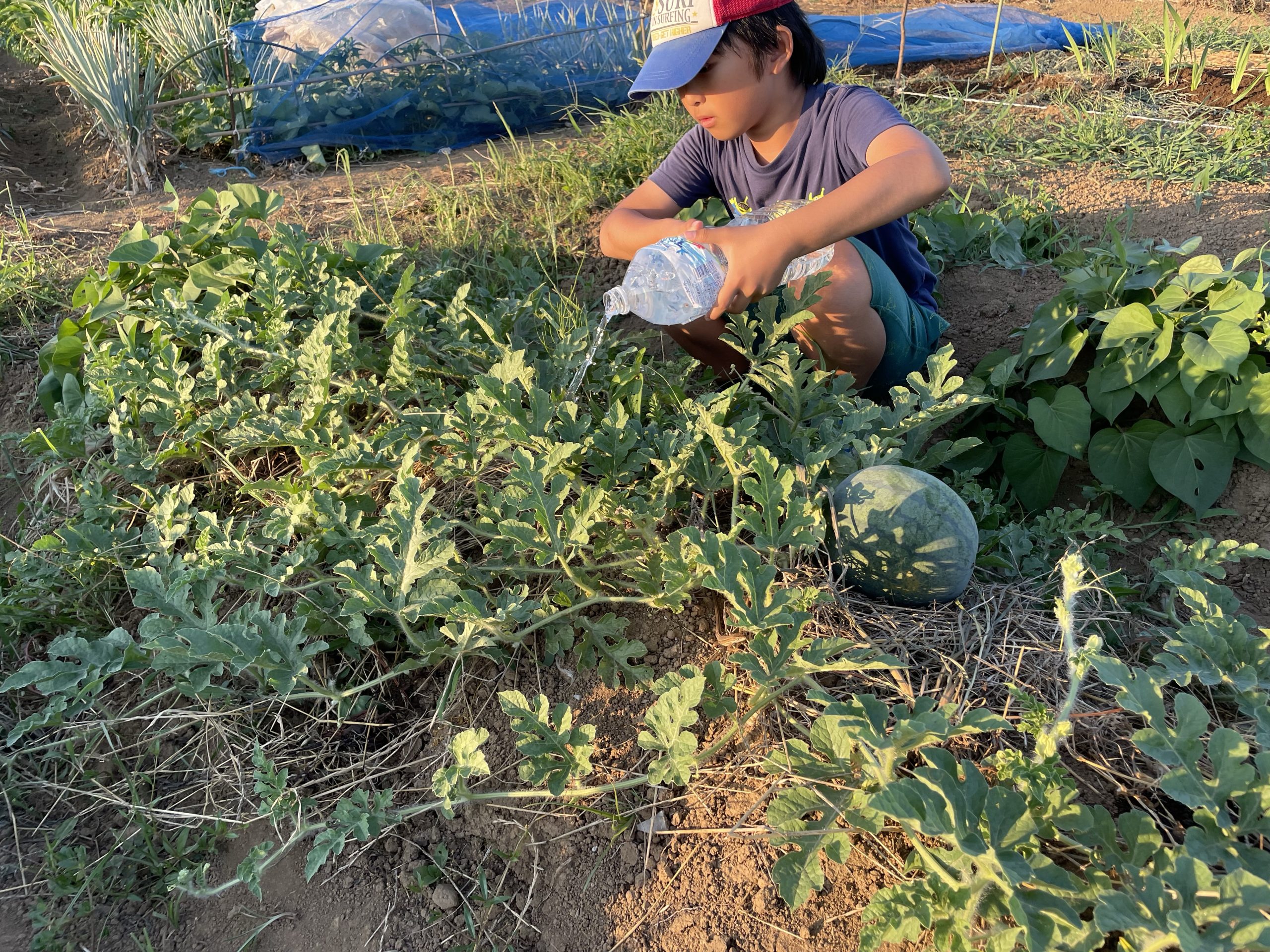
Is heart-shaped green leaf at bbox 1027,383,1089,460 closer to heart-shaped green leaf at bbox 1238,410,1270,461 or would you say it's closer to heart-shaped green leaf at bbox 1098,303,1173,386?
heart-shaped green leaf at bbox 1098,303,1173,386

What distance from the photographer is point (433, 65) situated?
459cm

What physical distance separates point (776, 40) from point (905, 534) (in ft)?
5.11

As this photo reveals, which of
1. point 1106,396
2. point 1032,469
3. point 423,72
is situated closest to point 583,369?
point 1032,469

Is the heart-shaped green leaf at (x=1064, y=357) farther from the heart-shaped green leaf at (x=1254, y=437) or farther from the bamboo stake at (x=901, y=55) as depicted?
the bamboo stake at (x=901, y=55)

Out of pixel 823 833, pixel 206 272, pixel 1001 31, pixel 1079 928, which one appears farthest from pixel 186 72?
pixel 1079 928

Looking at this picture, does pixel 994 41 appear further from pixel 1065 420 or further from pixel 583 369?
pixel 583 369

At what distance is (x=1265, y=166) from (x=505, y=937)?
13.9 feet

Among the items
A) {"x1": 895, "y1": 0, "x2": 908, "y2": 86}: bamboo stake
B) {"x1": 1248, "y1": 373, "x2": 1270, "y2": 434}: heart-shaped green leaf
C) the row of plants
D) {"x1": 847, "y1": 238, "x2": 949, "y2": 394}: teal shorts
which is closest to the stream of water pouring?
the row of plants

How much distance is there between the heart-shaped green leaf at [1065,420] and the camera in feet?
8.25

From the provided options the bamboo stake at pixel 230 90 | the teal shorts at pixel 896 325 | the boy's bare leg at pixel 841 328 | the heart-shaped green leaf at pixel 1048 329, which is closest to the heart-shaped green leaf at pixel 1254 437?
the heart-shaped green leaf at pixel 1048 329

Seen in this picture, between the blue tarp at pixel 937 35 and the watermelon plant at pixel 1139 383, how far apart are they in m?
2.95

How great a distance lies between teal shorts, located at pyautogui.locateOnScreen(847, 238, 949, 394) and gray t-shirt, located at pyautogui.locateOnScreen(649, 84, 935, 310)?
0.09 meters

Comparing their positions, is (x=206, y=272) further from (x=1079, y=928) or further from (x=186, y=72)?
(x=186, y=72)

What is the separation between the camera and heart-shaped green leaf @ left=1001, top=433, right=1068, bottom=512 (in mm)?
2566
